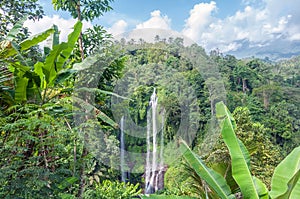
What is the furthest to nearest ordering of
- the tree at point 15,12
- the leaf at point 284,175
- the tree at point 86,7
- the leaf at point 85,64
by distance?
1. the tree at point 15,12
2. the tree at point 86,7
3. the leaf at point 85,64
4. the leaf at point 284,175

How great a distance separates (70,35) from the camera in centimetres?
180

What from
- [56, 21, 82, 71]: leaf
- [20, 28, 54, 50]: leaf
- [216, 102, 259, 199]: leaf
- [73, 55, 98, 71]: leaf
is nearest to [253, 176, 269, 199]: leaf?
[216, 102, 259, 199]: leaf

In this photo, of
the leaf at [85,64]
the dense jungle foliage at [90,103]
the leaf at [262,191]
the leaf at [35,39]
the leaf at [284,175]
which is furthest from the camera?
the leaf at [85,64]

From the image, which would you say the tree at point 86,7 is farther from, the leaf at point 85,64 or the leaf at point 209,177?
the leaf at point 209,177

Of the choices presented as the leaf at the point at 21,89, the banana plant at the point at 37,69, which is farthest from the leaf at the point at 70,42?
the leaf at the point at 21,89

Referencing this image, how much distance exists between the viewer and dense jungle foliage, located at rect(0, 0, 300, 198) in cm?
143

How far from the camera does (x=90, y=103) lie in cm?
225

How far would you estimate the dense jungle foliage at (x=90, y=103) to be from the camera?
1428 millimetres

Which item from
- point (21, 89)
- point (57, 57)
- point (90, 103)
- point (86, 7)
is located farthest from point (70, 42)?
point (86, 7)

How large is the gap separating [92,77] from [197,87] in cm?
91

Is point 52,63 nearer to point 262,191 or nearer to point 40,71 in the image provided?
point 40,71

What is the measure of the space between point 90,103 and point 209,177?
3.66 ft

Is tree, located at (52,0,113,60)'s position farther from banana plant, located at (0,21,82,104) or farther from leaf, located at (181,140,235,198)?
leaf, located at (181,140,235,198)

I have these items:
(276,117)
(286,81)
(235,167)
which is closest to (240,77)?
(276,117)
